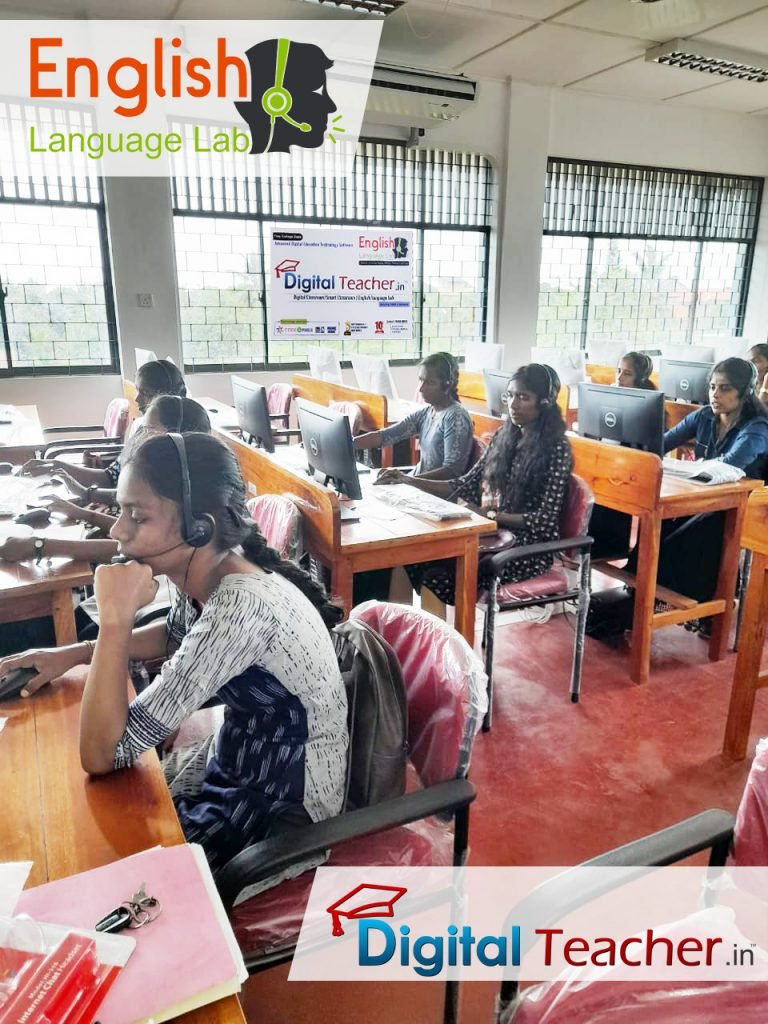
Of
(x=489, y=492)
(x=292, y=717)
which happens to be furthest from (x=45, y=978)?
(x=489, y=492)

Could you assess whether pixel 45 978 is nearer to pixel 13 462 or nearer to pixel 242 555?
pixel 242 555

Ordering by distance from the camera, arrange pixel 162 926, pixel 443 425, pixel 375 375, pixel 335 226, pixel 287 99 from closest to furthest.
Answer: pixel 162 926 < pixel 443 425 < pixel 375 375 < pixel 287 99 < pixel 335 226

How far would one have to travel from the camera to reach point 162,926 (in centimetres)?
71

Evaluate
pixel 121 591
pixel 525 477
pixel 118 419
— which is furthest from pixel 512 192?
pixel 121 591

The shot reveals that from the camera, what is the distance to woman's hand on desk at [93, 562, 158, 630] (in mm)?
1046

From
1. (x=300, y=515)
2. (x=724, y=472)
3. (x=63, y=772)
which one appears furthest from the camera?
(x=724, y=472)

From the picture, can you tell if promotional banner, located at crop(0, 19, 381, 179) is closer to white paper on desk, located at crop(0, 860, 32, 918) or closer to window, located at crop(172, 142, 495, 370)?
window, located at crop(172, 142, 495, 370)

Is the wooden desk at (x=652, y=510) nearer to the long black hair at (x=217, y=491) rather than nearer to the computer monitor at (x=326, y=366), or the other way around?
the long black hair at (x=217, y=491)

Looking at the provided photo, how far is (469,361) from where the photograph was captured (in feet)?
18.4

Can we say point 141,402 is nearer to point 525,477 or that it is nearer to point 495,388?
point 525,477

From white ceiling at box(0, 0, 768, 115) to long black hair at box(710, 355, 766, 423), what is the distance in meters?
2.73

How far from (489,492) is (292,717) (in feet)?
5.84

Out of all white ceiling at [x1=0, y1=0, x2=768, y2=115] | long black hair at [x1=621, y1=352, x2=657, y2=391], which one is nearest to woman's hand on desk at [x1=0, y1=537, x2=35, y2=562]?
long black hair at [x1=621, y1=352, x2=657, y2=391]

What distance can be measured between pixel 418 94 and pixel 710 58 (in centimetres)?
216
